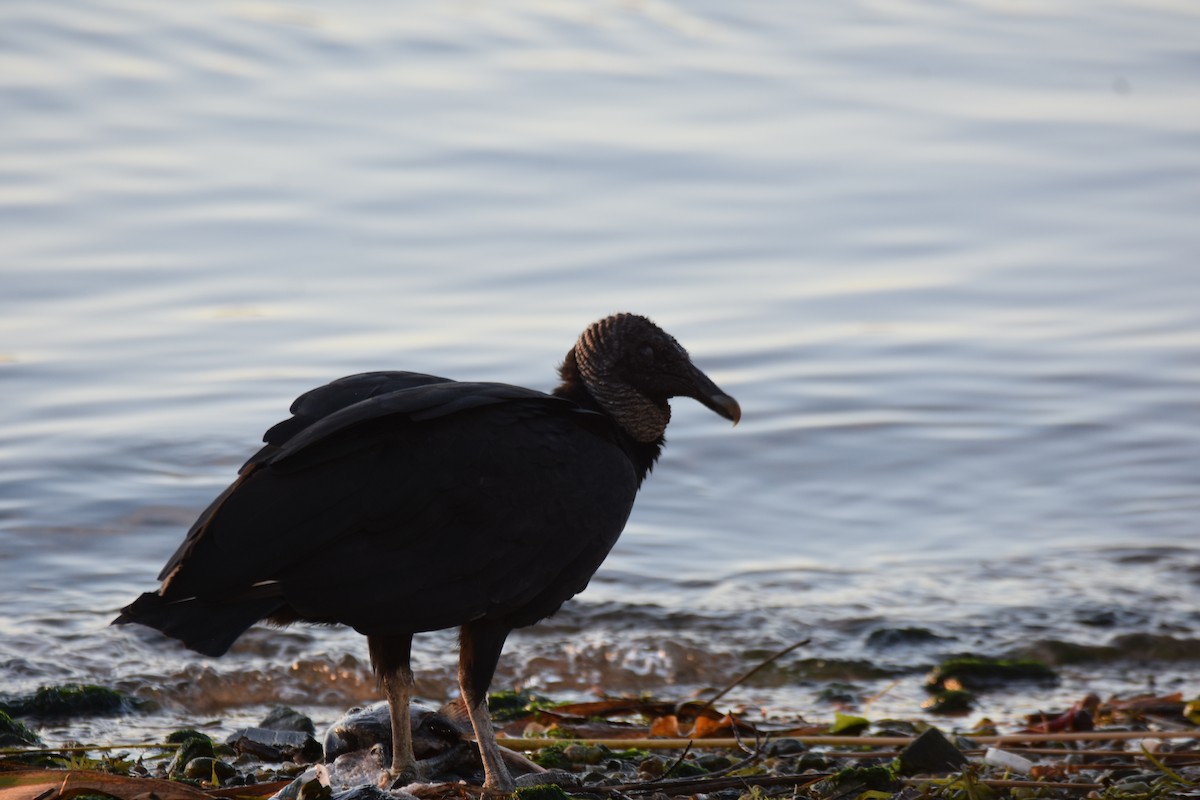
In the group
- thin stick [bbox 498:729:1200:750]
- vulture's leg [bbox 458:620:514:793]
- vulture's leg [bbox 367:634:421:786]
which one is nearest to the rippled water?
thin stick [bbox 498:729:1200:750]

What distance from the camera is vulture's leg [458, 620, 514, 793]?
4.20 metres

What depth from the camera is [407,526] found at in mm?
3982

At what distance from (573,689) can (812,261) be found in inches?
182

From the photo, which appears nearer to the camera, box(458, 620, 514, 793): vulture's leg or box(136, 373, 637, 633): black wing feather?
box(136, 373, 637, 633): black wing feather

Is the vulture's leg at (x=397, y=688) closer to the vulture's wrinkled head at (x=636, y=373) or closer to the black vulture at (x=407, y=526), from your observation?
the black vulture at (x=407, y=526)

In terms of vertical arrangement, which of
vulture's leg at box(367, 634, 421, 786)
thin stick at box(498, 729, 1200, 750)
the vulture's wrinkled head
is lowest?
thin stick at box(498, 729, 1200, 750)

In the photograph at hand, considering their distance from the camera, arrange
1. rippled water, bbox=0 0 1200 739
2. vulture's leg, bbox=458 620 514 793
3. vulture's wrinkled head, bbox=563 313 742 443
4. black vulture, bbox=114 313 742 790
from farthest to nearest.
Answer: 1. rippled water, bbox=0 0 1200 739
2. vulture's wrinkled head, bbox=563 313 742 443
3. vulture's leg, bbox=458 620 514 793
4. black vulture, bbox=114 313 742 790

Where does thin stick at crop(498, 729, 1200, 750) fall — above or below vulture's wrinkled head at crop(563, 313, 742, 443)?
below

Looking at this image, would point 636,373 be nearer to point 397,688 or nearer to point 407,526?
point 407,526

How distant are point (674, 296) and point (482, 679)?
215 inches

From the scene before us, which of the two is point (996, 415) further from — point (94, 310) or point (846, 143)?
point (94, 310)

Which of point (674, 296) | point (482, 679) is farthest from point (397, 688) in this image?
point (674, 296)

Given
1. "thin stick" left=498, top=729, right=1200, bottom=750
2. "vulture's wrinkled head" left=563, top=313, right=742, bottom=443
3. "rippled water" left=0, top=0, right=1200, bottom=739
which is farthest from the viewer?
"rippled water" left=0, top=0, right=1200, bottom=739

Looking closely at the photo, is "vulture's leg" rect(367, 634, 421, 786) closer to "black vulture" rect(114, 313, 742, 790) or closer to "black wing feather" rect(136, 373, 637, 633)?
"black vulture" rect(114, 313, 742, 790)
